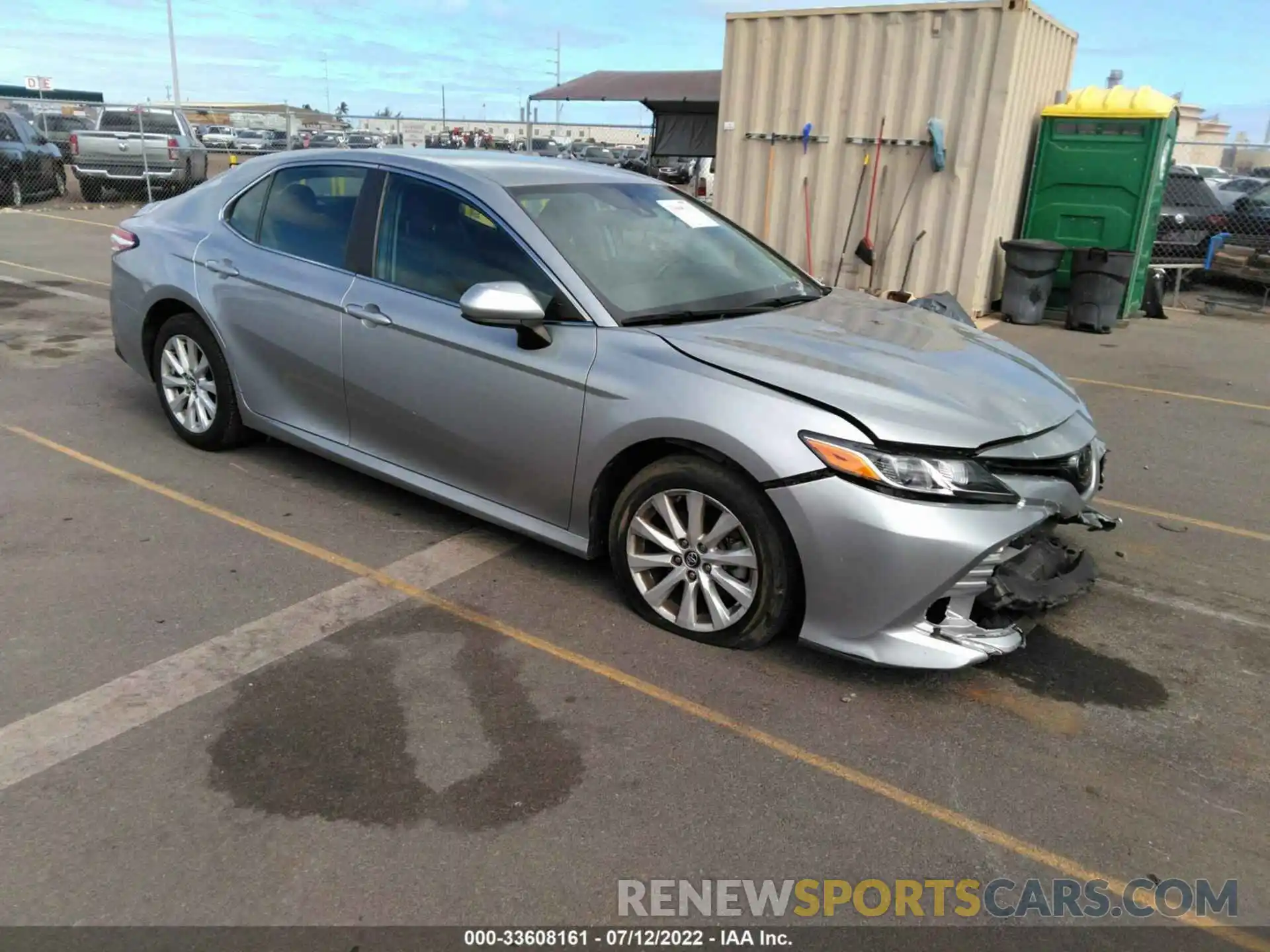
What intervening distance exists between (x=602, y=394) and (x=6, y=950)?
231cm

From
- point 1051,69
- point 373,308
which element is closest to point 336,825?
point 373,308

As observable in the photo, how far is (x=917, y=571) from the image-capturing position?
3027 millimetres

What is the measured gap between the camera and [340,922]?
227 cm

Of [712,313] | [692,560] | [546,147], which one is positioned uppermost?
[546,147]

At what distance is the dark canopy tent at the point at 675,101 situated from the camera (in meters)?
19.1

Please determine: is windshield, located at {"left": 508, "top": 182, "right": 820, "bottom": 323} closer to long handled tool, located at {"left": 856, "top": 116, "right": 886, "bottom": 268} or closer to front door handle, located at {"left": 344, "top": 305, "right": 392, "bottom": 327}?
front door handle, located at {"left": 344, "top": 305, "right": 392, "bottom": 327}

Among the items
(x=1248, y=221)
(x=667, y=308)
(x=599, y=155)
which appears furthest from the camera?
(x=599, y=155)

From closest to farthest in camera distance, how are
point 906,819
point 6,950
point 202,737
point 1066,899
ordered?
point 6,950 → point 1066,899 → point 906,819 → point 202,737

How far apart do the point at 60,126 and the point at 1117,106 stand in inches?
1032

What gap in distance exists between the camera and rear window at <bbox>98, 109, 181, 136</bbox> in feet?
62.8

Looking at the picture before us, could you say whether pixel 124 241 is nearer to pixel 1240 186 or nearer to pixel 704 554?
pixel 704 554

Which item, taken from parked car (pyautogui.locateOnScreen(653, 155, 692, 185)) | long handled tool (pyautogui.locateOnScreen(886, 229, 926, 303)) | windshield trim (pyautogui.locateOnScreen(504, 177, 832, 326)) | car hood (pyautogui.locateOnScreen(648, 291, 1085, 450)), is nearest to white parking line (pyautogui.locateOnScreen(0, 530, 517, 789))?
windshield trim (pyautogui.locateOnScreen(504, 177, 832, 326))

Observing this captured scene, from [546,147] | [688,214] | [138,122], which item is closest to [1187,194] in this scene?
[688,214]

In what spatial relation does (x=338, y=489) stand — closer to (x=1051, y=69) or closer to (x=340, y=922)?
(x=340, y=922)
